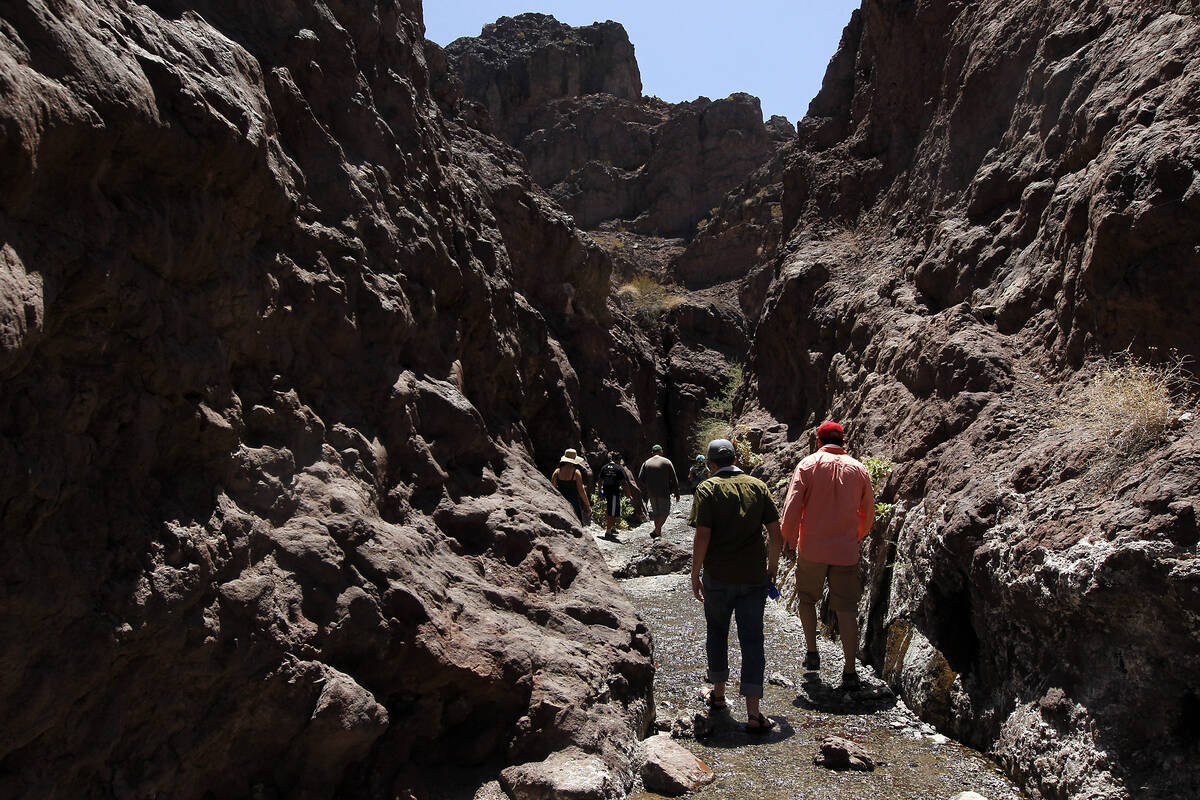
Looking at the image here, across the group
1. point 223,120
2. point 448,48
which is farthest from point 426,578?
point 448,48

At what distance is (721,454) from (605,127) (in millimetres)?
49575

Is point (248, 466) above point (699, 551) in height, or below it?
above

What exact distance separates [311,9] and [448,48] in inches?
2283

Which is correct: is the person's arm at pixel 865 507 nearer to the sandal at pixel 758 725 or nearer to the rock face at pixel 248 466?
the sandal at pixel 758 725

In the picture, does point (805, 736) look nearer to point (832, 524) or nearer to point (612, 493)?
point (832, 524)

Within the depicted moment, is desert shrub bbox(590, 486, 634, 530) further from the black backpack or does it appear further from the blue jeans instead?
the blue jeans

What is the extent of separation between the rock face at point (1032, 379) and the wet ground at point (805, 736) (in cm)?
21

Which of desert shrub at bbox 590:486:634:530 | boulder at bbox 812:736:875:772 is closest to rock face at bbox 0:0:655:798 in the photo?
boulder at bbox 812:736:875:772

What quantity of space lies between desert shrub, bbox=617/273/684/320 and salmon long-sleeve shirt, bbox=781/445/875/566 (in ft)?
72.7

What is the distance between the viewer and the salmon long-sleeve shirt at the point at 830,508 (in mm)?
6258

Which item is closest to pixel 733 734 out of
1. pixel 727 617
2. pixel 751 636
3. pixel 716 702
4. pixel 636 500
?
pixel 716 702

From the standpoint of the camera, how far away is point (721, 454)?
19.0 ft

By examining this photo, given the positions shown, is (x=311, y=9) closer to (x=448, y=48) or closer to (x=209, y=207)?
(x=209, y=207)

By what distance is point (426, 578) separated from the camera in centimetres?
468
